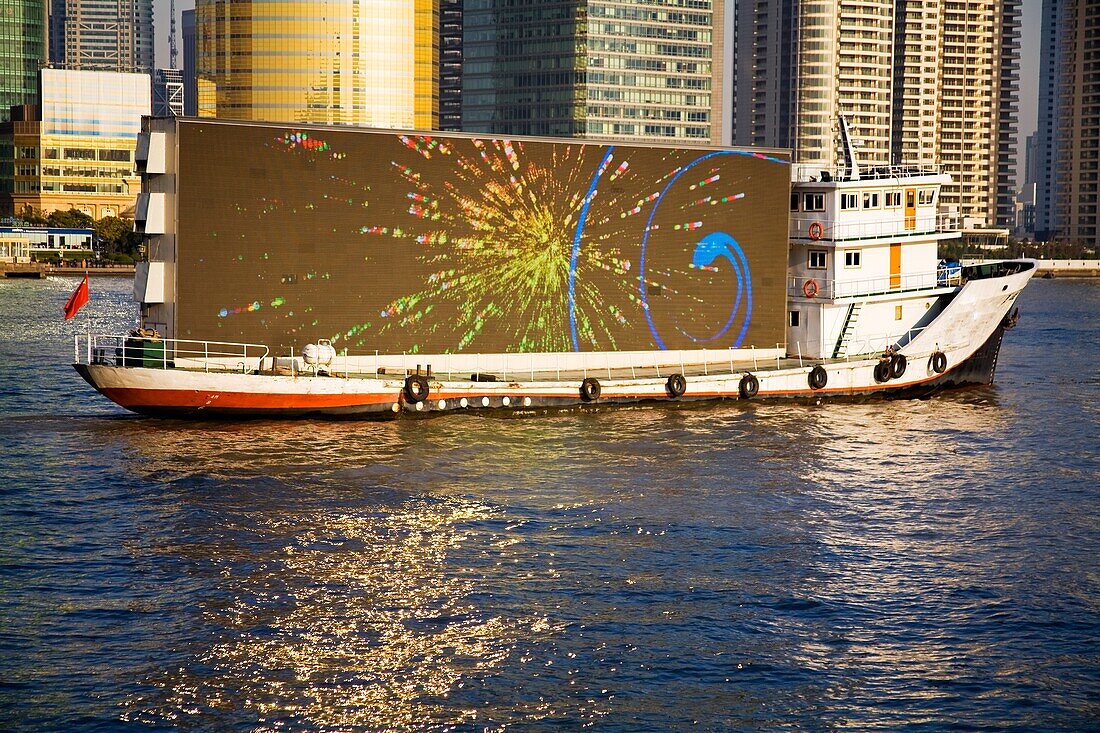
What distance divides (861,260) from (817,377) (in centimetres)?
611

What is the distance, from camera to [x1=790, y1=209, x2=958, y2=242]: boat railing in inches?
2327

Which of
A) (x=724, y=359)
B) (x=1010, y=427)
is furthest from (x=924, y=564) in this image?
(x=724, y=359)

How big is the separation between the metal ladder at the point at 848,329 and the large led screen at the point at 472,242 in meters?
2.51

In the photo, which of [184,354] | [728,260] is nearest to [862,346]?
[728,260]

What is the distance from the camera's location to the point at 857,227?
59.2 m

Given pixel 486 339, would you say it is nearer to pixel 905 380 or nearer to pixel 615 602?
pixel 905 380

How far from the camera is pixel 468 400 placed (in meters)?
50.9

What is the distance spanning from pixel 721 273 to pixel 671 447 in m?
13.7

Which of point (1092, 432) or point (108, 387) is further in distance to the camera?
point (1092, 432)

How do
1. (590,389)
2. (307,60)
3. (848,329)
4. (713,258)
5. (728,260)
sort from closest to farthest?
(590,389) < (713,258) < (728,260) < (848,329) < (307,60)

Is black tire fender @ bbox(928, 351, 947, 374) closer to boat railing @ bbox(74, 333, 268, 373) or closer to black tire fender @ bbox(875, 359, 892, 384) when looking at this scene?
black tire fender @ bbox(875, 359, 892, 384)

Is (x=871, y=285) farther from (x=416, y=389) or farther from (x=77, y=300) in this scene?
(x=77, y=300)

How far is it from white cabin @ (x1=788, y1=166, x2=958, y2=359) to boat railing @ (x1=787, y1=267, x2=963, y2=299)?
43 mm

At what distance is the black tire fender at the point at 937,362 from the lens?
5959 cm
